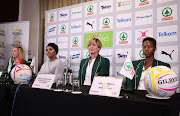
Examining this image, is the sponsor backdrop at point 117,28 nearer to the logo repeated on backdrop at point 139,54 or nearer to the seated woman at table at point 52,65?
the logo repeated on backdrop at point 139,54

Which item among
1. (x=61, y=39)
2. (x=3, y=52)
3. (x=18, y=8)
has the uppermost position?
(x=18, y=8)

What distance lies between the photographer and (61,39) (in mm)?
3426

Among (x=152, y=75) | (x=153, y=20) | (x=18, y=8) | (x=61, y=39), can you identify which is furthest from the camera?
(x=18, y=8)

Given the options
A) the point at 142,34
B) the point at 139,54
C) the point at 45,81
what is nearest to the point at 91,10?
the point at 142,34

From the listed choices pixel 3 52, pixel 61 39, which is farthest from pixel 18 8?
pixel 61 39

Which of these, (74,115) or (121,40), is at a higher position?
(121,40)

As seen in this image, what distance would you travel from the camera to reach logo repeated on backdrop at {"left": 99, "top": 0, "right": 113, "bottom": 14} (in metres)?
2.89

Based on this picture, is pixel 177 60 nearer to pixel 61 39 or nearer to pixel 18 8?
pixel 61 39

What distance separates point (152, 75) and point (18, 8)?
4.75 metres

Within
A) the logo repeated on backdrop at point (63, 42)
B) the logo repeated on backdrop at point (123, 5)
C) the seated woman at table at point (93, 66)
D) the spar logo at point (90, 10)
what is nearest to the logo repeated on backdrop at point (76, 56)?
the logo repeated on backdrop at point (63, 42)

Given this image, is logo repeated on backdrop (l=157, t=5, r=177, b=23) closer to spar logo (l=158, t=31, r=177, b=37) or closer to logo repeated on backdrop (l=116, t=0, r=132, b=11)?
spar logo (l=158, t=31, r=177, b=37)

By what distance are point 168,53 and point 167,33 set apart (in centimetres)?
30

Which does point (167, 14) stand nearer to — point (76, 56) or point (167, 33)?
point (167, 33)

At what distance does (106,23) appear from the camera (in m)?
2.91
